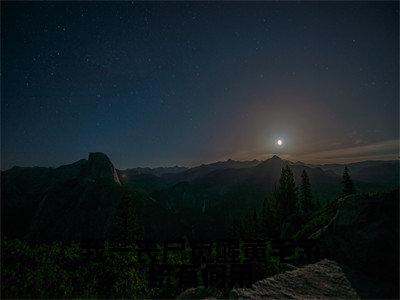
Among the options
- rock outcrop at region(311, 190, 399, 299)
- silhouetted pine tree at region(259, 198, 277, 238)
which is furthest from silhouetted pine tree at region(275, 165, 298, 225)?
rock outcrop at region(311, 190, 399, 299)

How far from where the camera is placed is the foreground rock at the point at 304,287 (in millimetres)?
9523

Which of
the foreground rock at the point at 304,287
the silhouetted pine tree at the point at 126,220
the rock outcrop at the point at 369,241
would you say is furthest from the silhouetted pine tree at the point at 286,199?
the foreground rock at the point at 304,287

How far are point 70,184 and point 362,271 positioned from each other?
18117cm

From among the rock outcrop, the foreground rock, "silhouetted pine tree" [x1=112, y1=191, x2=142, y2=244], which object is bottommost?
"silhouetted pine tree" [x1=112, y1=191, x2=142, y2=244]

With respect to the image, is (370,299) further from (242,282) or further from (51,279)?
(51,279)

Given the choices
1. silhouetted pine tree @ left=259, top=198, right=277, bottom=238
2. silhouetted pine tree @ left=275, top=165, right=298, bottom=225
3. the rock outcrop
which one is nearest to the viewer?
the rock outcrop

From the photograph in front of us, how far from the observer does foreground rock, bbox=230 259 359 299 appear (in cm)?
952

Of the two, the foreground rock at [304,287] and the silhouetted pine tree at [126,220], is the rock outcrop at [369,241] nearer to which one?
the foreground rock at [304,287]

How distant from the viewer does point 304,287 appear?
10.2 meters

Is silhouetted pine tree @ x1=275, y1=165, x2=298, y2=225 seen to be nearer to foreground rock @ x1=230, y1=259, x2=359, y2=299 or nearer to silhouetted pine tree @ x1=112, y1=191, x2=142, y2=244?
silhouetted pine tree @ x1=112, y1=191, x2=142, y2=244

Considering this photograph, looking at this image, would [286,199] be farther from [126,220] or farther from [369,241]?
[369,241]

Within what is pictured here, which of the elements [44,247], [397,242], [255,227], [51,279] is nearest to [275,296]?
[397,242]

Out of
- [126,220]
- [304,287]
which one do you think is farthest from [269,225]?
[304,287]

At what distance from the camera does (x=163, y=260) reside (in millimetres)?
12492
